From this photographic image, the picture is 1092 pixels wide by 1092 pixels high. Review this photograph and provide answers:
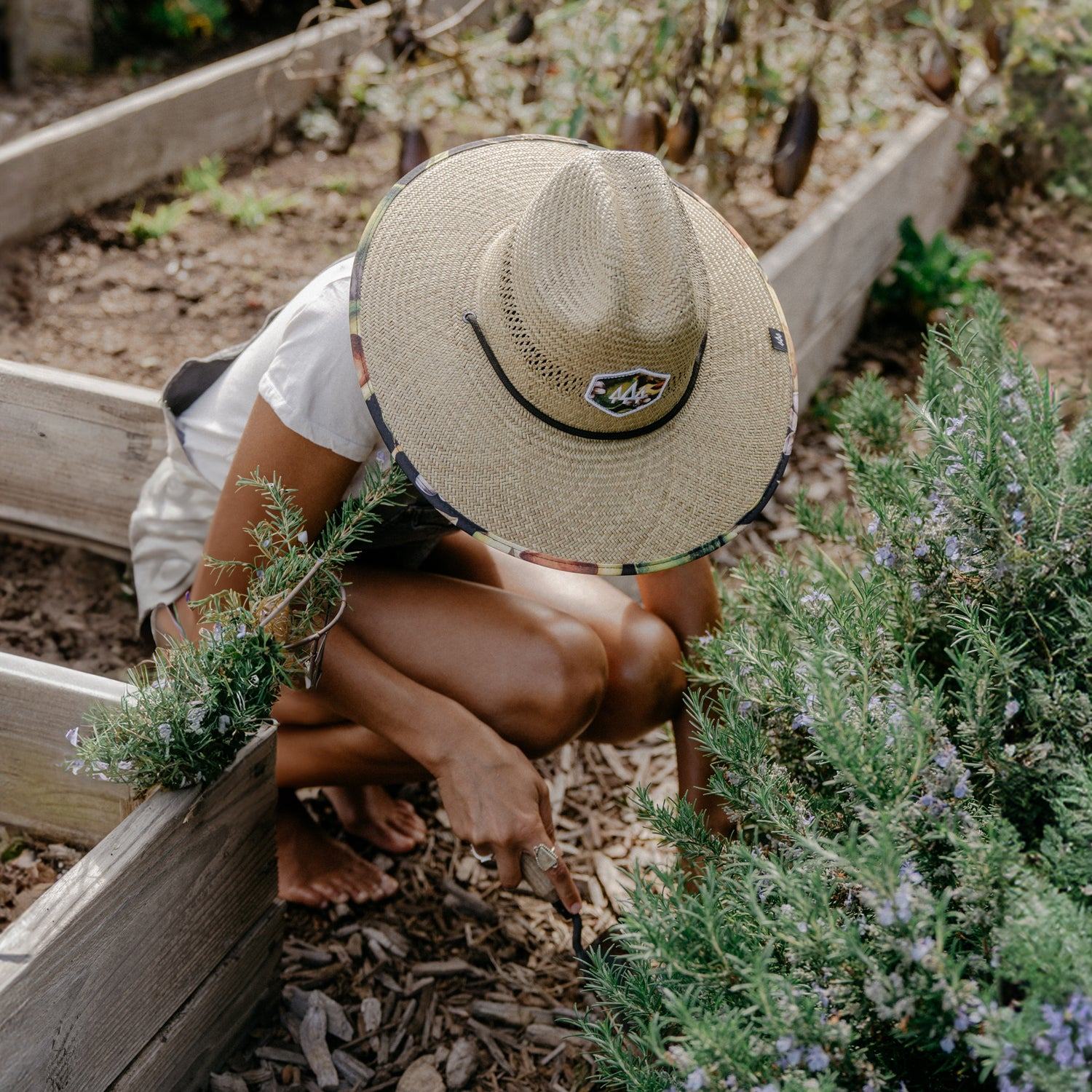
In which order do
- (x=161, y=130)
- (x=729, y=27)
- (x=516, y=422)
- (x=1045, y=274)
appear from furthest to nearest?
(x=1045, y=274) < (x=161, y=130) < (x=729, y=27) < (x=516, y=422)

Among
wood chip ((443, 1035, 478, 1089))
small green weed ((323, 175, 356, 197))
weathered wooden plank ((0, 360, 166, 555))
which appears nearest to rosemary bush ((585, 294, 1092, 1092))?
wood chip ((443, 1035, 478, 1089))

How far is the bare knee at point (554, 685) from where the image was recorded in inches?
70.0

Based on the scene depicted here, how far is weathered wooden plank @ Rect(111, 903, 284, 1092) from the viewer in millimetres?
1466

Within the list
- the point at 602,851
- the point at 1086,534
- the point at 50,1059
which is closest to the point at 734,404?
the point at 1086,534

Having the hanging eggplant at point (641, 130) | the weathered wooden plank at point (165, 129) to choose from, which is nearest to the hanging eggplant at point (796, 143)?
the hanging eggplant at point (641, 130)

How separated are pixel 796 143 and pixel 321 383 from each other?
80.7 inches

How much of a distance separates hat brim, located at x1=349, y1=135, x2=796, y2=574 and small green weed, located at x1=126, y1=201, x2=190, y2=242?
1.94 m

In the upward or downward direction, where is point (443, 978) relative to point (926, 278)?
downward

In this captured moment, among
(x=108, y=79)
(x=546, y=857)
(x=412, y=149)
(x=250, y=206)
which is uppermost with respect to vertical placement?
(x=412, y=149)

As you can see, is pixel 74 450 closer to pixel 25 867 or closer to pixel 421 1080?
pixel 25 867

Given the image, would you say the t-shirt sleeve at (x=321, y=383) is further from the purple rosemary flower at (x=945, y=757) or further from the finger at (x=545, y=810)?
the purple rosemary flower at (x=945, y=757)

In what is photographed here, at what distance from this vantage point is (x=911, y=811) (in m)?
1.16

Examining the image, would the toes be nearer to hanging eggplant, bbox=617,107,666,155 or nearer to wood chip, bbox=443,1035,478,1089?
wood chip, bbox=443,1035,478,1089

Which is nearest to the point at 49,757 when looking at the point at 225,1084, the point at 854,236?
the point at 225,1084
